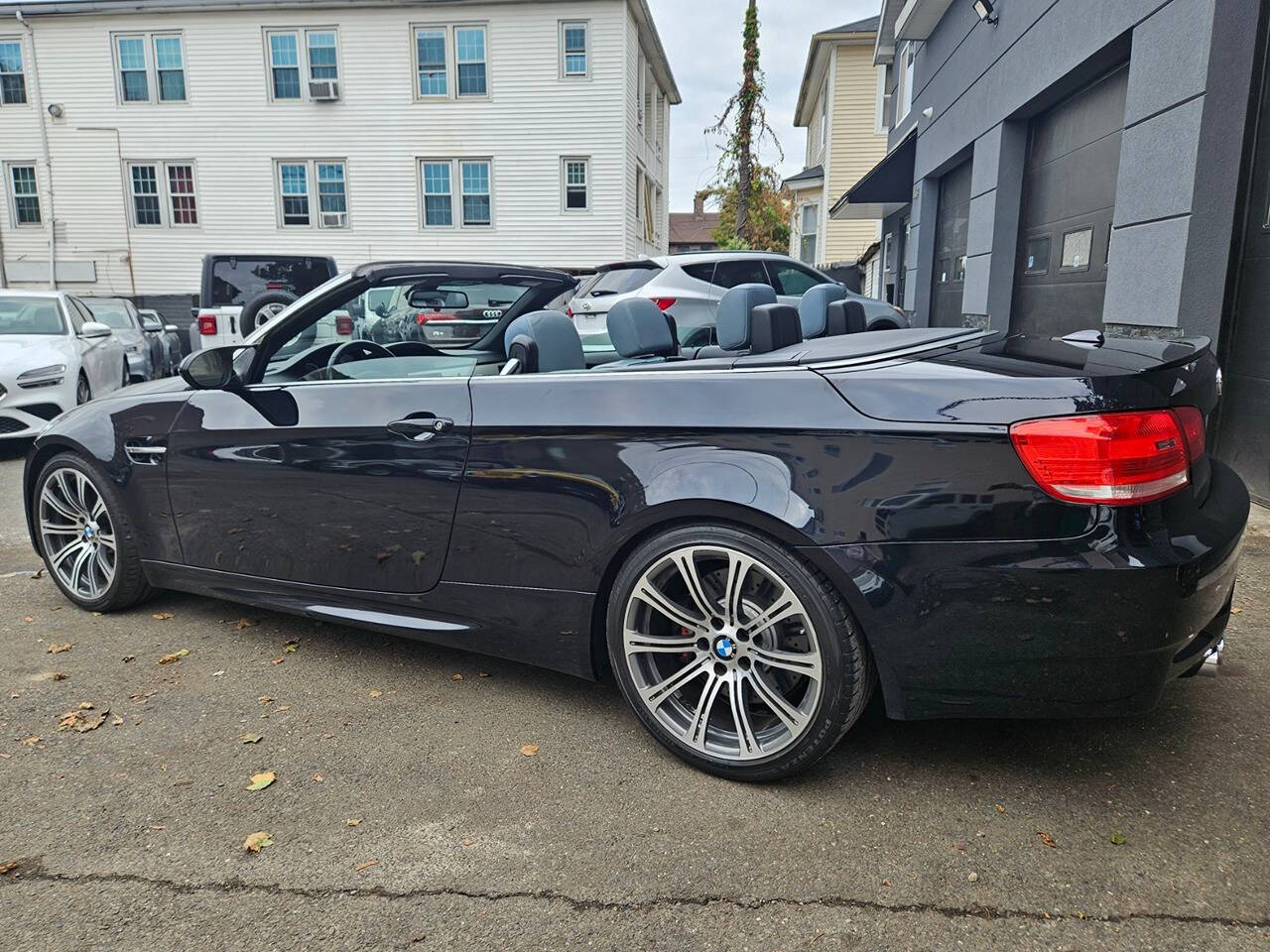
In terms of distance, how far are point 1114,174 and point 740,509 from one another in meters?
6.07

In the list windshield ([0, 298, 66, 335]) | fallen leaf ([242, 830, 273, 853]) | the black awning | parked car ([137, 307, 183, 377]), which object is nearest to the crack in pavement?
fallen leaf ([242, 830, 273, 853])

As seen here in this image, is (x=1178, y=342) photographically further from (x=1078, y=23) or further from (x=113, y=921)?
(x=1078, y=23)

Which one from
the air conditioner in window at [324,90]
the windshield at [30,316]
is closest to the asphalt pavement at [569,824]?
the windshield at [30,316]

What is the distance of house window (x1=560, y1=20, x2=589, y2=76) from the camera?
70.5 feet

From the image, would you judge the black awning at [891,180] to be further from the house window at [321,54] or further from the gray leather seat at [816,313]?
the house window at [321,54]

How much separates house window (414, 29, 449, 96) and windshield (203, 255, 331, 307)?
10384 mm

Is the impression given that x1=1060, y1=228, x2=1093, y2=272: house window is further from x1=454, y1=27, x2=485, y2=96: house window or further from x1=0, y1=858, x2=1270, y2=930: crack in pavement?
x1=454, y1=27, x2=485, y2=96: house window

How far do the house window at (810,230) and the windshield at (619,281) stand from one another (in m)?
20.9

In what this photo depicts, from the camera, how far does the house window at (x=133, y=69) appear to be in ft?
74.3

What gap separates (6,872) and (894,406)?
2.48 m

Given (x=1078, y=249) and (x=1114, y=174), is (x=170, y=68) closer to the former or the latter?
(x=1078, y=249)

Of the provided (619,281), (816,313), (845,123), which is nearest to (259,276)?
(619,281)

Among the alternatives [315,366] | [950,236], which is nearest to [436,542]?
[315,366]

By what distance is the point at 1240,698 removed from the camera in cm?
306
